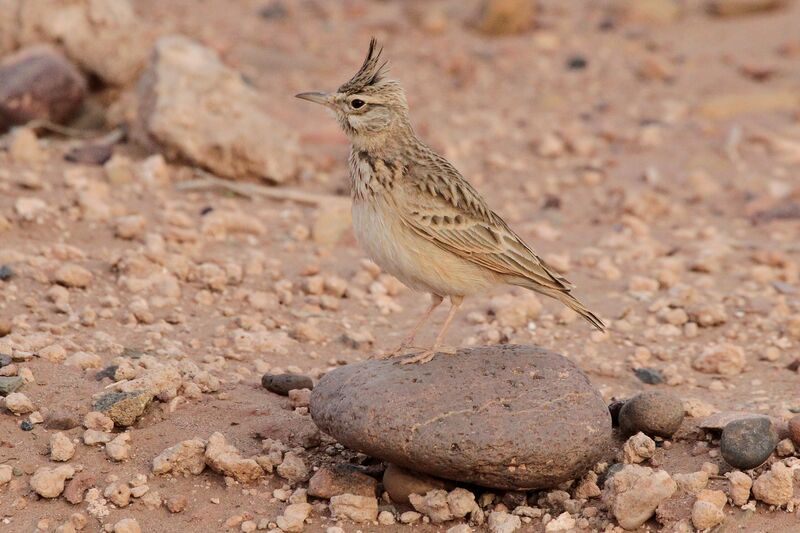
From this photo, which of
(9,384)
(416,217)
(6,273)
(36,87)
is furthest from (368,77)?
(36,87)

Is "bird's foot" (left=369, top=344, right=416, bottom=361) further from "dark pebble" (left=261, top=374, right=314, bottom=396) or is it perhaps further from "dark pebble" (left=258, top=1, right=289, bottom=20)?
"dark pebble" (left=258, top=1, right=289, bottom=20)

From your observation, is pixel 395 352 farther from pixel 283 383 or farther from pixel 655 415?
pixel 655 415

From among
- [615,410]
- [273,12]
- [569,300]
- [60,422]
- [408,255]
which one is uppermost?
[273,12]

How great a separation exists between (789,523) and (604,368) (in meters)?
2.09

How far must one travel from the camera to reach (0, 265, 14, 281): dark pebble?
7125 mm

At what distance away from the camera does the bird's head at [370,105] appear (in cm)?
634

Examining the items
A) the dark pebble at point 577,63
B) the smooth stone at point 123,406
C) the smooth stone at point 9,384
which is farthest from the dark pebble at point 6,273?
the dark pebble at point 577,63

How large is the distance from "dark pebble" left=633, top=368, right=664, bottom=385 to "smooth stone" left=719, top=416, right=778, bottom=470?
1.37 meters

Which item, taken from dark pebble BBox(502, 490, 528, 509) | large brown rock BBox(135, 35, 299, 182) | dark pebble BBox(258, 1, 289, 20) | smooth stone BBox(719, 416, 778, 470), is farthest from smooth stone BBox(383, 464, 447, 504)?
dark pebble BBox(258, 1, 289, 20)

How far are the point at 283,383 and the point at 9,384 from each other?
4.97ft

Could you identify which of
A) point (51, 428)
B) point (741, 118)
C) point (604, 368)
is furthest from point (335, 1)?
point (51, 428)

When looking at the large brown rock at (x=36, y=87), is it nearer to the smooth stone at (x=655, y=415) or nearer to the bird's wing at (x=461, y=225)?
the bird's wing at (x=461, y=225)

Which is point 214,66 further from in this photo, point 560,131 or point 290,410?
point 290,410

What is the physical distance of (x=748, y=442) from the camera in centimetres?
546
